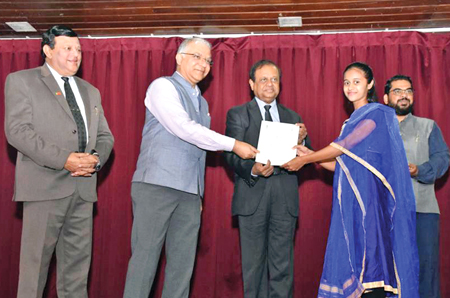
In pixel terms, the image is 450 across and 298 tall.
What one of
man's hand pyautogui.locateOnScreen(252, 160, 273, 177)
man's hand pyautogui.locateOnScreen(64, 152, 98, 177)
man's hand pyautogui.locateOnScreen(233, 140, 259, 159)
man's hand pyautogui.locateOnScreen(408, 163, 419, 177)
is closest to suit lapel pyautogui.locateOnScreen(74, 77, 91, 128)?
man's hand pyautogui.locateOnScreen(64, 152, 98, 177)

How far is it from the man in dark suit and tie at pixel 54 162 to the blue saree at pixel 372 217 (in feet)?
4.55

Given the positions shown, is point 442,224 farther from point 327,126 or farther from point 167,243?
point 167,243

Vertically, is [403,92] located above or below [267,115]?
above

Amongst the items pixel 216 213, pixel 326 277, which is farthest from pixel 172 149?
pixel 216 213

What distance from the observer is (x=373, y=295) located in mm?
2912

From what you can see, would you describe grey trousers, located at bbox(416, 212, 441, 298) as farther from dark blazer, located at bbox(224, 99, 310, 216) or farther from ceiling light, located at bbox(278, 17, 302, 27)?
ceiling light, located at bbox(278, 17, 302, 27)

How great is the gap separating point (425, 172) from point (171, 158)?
5.85 feet

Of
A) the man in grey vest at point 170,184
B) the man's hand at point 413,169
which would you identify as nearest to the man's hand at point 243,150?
the man in grey vest at point 170,184

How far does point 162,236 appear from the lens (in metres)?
2.87

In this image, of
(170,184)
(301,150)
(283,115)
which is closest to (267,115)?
(283,115)

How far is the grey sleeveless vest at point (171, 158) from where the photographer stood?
286 centimetres

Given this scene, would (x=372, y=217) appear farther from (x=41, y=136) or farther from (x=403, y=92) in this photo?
(x=41, y=136)

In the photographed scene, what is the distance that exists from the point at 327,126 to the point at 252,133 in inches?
54.1

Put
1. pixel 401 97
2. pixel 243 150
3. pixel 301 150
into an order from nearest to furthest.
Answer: pixel 243 150, pixel 301 150, pixel 401 97
